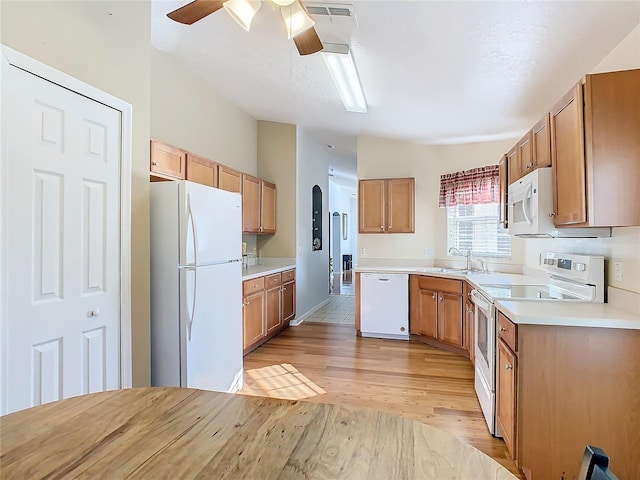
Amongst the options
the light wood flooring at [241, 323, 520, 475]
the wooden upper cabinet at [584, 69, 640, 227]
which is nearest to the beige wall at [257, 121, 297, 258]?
the light wood flooring at [241, 323, 520, 475]

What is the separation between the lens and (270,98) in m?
4.19

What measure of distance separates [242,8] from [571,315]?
89.3 inches

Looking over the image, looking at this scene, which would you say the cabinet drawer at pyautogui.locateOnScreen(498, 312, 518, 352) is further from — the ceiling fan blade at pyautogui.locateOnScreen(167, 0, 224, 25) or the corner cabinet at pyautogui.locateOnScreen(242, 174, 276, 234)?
the corner cabinet at pyautogui.locateOnScreen(242, 174, 276, 234)

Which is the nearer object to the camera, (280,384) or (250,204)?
(280,384)

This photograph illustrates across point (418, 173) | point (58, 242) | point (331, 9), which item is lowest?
point (58, 242)

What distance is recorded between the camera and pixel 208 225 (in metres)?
2.57

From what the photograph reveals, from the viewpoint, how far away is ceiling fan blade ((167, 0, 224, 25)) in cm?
176

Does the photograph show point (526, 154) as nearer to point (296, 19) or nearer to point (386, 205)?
point (296, 19)

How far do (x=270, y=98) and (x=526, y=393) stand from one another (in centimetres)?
383

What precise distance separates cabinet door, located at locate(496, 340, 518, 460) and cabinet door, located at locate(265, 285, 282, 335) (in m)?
2.71

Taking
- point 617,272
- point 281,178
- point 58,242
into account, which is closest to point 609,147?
point 617,272

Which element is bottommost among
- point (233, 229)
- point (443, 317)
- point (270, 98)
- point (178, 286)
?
point (443, 317)

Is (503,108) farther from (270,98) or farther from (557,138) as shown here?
(270,98)

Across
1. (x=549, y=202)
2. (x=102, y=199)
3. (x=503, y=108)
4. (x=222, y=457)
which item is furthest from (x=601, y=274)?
(x=102, y=199)
